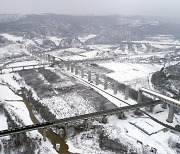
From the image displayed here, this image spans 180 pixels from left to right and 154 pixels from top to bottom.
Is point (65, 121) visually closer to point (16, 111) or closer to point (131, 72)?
point (16, 111)

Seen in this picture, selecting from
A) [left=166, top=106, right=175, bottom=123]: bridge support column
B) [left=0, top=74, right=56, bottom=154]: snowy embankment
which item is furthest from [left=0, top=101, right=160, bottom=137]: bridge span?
[left=166, top=106, right=175, bottom=123]: bridge support column

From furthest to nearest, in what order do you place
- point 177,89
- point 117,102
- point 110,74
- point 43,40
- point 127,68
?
point 43,40, point 127,68, point 110,74, point 177,89, point 117,102

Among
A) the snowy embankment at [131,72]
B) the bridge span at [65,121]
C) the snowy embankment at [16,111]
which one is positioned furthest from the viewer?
the snowy embankment at [131,72]

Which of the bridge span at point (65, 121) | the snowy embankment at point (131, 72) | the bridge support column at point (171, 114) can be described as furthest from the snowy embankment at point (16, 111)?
the snowy embankment at point (131, 72)

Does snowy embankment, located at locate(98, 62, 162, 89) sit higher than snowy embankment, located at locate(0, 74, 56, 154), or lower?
higher

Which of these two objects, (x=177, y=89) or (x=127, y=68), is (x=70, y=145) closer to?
(x=177, y=89)

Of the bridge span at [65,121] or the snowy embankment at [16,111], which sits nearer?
the bridge span at [65,121]

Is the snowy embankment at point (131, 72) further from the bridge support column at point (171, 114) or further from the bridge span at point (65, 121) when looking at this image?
the bridge span at point (65, 121)

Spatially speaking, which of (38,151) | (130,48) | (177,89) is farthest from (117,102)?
(130,48)

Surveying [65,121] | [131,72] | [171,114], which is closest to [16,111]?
[65,121]

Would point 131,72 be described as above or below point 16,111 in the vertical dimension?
above

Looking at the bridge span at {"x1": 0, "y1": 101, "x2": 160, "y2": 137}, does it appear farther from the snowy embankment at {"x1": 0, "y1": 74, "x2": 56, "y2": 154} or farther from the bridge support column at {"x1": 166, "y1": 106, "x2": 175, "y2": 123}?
the bridge support column at {"x1": 166, "y1": 106, "x2": 175, "y2": 123}
